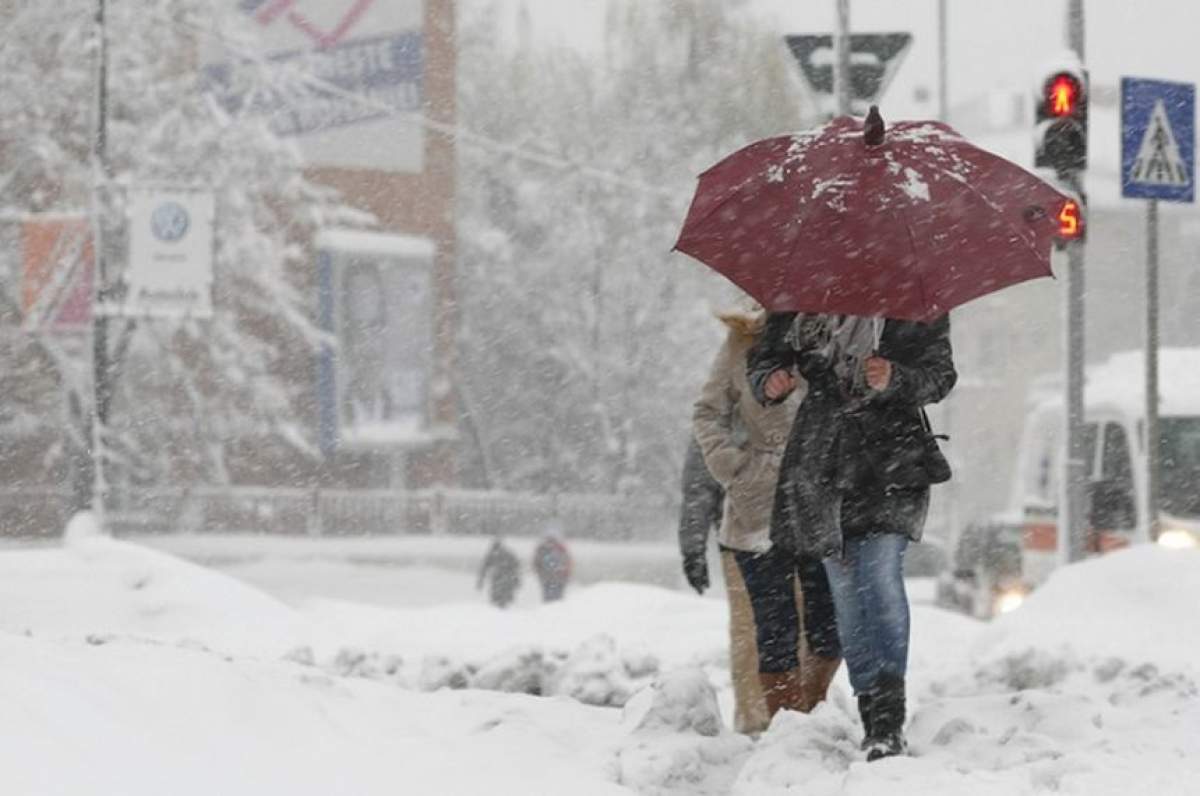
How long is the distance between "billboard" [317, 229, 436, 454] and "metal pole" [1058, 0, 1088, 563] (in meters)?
31.8

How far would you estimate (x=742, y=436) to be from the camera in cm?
708

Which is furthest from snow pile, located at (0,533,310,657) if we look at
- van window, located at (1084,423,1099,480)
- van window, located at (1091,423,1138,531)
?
van window, located at (1084,423,1099,480)

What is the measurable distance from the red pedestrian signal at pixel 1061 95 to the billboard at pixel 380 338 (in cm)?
3296

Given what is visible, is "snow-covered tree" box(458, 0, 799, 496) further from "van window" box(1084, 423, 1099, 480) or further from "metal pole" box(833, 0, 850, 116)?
"metal pole" box(833, 0, 850, 116)

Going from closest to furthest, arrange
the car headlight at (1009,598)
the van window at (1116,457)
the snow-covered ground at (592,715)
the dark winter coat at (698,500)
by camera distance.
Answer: the snow-covered ground at (592,715) → the dark winter coat at (698,500) → the van window at (1116,457) → the car headlight at (1009,598)

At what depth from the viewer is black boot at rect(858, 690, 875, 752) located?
20.4ft

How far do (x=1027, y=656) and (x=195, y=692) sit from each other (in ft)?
13.5

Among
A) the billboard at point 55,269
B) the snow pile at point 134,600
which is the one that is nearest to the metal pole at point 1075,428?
the snow pile at point 134,600

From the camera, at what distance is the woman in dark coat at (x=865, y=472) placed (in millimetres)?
6180

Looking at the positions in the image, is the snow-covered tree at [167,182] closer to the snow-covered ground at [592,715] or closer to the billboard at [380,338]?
the billboard at [380,338]

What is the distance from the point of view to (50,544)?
37.8 meters

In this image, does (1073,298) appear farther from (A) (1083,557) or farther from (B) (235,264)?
(B) (235,264)

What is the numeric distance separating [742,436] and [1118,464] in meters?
8.50

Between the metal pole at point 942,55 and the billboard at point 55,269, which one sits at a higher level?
the metal pole at point 942,55
